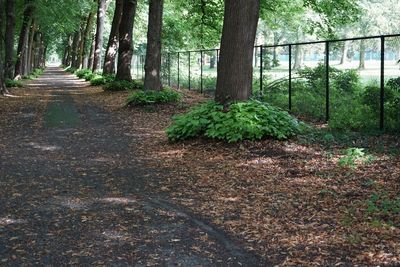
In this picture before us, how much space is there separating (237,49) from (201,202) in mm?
4714

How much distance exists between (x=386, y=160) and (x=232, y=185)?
2.60 metres

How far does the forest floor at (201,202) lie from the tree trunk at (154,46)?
23.5ft

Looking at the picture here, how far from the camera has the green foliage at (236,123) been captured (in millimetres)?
9648

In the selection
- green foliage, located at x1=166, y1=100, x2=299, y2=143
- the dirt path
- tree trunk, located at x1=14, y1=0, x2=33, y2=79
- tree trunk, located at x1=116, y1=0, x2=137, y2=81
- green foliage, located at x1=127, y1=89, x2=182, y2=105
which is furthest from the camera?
tree trunk, located at x1=14, y1=0, x2=33, y2=79

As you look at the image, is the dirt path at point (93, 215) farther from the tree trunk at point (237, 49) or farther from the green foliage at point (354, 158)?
the green foliage at point (354, 158)

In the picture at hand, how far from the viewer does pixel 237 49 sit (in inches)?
415

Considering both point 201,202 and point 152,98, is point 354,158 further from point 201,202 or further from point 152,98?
point 152,98

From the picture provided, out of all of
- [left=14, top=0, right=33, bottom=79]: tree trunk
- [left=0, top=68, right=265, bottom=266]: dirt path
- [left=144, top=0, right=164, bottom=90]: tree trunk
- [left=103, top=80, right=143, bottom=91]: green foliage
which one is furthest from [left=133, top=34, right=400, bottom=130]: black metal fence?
[left=14, top=0, right=33, bottom=79]: tree trunk

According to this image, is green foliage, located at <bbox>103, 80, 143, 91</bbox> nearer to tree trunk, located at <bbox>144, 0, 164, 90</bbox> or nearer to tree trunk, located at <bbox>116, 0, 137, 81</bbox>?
tree trunk, located at <bbox>116, 0, 137, 81</bbox>

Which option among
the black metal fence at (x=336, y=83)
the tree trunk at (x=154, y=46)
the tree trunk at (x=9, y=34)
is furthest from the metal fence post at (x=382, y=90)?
Answer: the tree trunk at (x=9, y=34)

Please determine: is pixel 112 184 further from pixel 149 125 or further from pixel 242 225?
pixel 149 125

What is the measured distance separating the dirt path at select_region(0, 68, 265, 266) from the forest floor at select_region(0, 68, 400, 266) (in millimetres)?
18

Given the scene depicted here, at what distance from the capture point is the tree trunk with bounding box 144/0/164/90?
18.2 m

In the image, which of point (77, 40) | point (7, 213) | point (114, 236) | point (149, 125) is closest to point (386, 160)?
point (114, 236)
